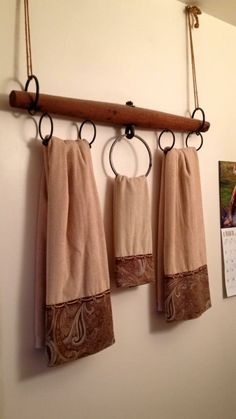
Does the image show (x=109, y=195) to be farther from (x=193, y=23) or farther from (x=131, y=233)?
(x=193, y=23)

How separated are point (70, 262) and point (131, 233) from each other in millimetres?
173

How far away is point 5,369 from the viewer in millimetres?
622

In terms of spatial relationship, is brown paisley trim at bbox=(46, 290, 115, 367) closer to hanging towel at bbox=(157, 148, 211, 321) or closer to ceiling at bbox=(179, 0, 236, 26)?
hanging towel at bbox=(157, 148, 211, 321)

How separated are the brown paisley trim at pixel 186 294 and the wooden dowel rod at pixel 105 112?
0.41 metres

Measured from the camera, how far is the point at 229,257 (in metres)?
1.03

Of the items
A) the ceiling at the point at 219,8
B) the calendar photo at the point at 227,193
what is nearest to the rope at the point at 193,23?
the ceiling at the point at 219,8

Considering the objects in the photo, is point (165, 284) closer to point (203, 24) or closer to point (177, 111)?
point (177, 111)

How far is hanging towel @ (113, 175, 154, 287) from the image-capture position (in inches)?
28.3

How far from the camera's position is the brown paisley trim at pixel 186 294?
788mm

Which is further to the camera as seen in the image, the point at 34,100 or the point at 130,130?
the point at 130,130

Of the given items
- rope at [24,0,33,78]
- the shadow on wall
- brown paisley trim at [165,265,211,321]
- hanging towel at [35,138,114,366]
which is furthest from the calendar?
rope at [24,0,33,78]

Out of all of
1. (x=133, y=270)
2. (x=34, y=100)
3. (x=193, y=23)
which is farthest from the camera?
(x=193, y=23)

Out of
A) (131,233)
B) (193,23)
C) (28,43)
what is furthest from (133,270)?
(193,23)

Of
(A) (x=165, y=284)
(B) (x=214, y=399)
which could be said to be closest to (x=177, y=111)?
(A) (x=165, y=284)
